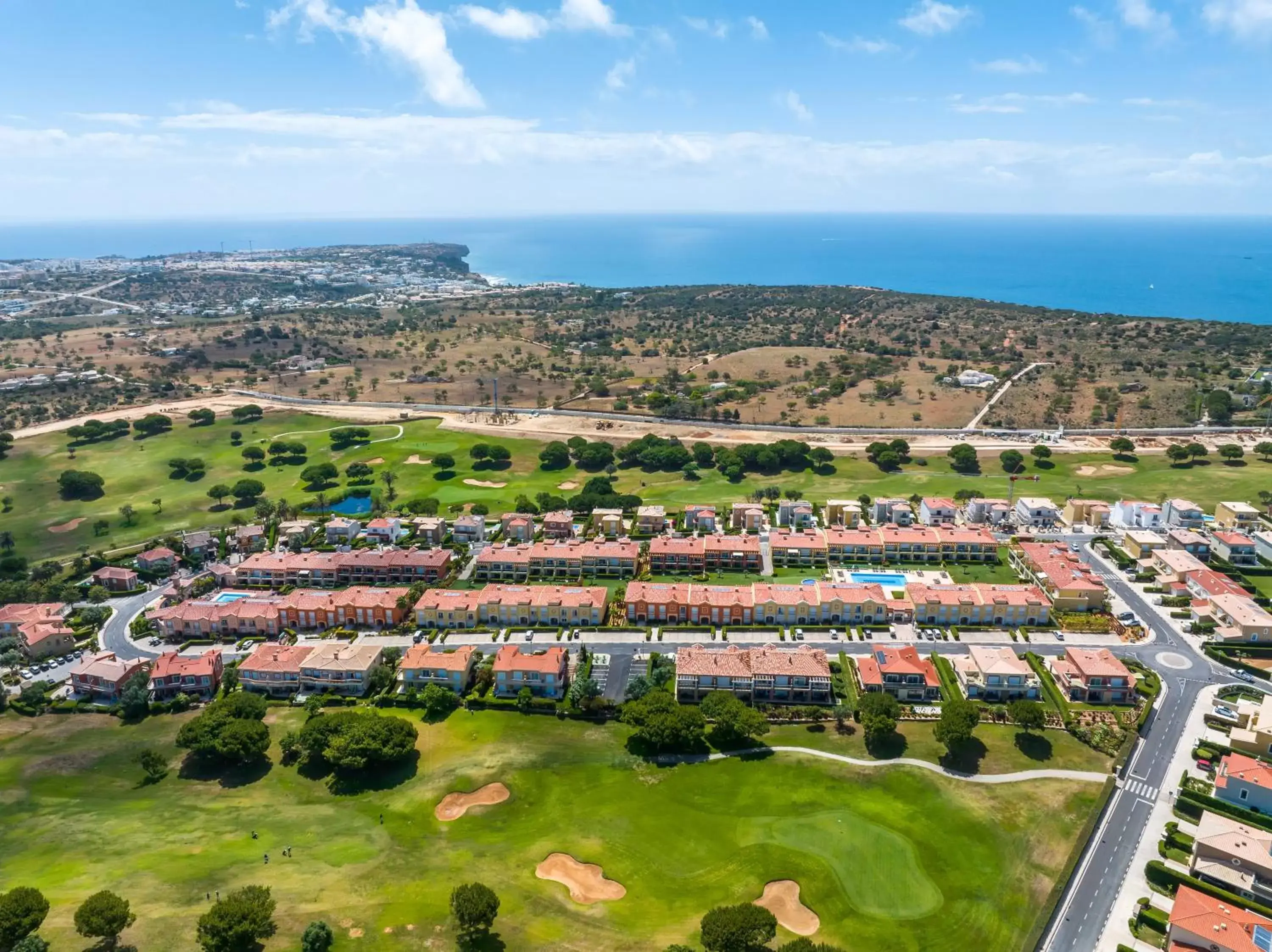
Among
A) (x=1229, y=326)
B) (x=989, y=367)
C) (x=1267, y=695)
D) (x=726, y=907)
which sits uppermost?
(x=1229, y=326)

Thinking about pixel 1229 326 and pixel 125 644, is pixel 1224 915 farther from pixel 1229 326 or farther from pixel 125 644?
pixel 1229 326

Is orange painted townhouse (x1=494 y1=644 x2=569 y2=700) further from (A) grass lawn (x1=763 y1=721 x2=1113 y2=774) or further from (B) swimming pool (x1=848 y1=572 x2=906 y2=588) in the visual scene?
(B) swimming pool (x1=848 y1=572 x2=906 y2=588)

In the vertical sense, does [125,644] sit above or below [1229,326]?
below

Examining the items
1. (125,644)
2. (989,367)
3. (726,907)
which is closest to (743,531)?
(726,907)

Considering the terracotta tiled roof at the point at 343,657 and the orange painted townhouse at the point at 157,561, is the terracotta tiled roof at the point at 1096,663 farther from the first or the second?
the orange painted townhouse at the point at 157,561

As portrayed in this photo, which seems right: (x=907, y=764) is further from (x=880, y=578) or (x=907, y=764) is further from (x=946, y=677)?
(x=880, y=578)

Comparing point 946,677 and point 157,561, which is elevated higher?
point 946,677

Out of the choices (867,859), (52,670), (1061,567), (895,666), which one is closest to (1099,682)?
(895,666)
